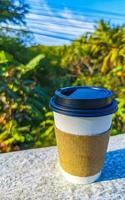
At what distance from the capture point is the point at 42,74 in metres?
5.76

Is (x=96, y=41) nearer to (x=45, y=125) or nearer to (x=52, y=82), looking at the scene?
(x=52, y=82)

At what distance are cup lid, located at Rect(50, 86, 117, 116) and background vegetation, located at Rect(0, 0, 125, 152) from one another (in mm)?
2084

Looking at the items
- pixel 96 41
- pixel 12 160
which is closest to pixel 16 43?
pixel 96 41

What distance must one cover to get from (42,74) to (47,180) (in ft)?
12.9

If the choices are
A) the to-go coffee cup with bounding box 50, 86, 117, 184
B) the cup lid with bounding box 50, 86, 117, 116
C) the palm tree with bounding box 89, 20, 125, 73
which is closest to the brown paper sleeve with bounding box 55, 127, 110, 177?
the to-go coffee cup with bounding box 50, 86, 117, 184

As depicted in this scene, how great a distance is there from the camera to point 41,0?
25.7 feet

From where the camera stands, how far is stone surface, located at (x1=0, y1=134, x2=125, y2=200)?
1809 millimetres

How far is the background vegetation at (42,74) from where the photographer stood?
398cm

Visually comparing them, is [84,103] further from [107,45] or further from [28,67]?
[107,45]

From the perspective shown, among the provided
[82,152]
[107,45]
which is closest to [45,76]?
[107,45]

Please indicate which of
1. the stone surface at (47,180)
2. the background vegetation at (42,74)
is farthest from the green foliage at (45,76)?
the stone surface at (47,180)

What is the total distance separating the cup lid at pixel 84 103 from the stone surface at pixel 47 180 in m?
0.45

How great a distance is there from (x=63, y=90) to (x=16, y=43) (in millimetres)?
4462

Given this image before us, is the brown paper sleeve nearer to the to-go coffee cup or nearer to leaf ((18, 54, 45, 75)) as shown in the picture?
the to-go coffee cup
